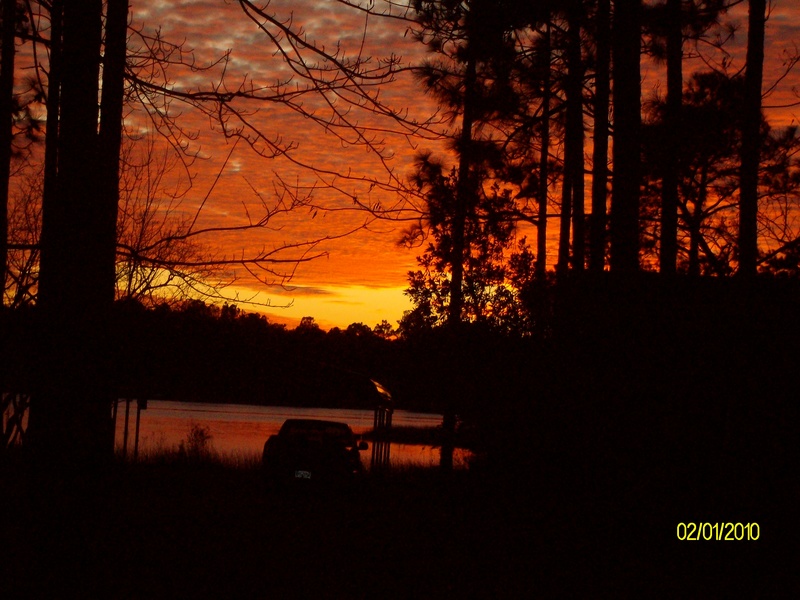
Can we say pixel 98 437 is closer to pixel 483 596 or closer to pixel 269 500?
pixel 483 596

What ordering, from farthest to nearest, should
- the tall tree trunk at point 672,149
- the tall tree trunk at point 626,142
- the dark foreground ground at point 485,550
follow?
1. the tall tree trunk at point 672,149
2. the tall tree trunk at point 626,142
3. the dark foreground ground at point 485,550

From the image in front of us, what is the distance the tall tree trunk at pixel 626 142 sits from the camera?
12.1 meters

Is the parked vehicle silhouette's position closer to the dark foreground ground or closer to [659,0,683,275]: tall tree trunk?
the dark foreground ground

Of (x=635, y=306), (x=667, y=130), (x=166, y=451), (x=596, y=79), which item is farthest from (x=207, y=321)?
(x=166, y=451)

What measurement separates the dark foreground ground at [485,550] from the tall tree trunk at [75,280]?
0.51 meters

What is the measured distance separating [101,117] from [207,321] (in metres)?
6.70

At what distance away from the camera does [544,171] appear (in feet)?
57.9

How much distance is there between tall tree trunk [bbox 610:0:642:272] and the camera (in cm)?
1209

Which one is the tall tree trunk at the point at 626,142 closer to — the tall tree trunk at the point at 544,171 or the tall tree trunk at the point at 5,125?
the tall tree trunk at the point at 544,171

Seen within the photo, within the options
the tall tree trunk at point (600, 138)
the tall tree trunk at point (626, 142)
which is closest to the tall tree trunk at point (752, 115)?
the tall tree trunk at point (626, 142)

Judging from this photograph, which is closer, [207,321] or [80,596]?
[80,596]

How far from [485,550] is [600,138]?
804cm

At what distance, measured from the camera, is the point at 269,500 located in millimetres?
15586
